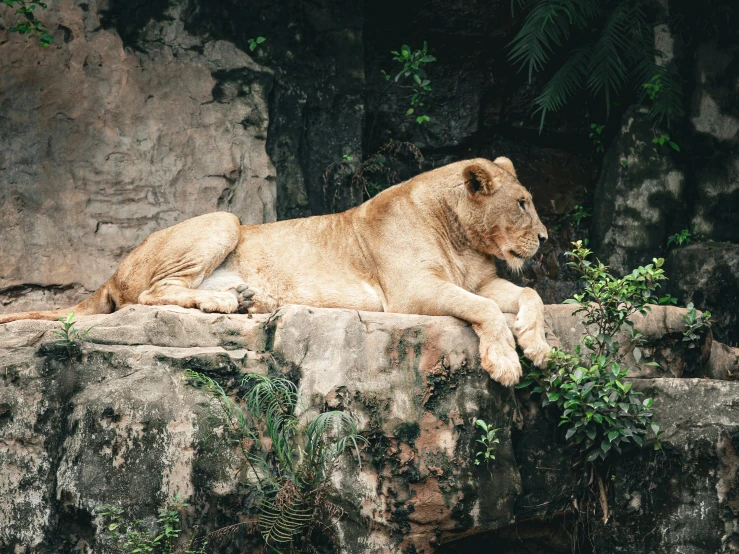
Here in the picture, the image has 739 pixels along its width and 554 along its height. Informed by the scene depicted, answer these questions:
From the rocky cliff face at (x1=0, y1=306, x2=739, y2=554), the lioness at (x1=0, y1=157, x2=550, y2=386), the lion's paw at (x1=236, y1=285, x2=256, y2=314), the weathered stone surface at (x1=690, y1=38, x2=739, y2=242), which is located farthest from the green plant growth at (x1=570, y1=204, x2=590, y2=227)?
the lion's paw at (x1=236, y1=285, x2=256, y2=314)

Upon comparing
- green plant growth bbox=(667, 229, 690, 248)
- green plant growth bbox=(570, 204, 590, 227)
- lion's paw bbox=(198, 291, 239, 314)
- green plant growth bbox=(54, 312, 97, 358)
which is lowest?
green plant growth bbox=(54, 312, 97, 358)

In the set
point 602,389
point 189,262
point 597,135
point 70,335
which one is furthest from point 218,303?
point 597,135

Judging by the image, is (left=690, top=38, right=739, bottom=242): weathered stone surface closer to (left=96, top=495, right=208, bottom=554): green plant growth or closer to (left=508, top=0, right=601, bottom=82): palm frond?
(left=508, top=0, right=601, bottom=82): palm frond

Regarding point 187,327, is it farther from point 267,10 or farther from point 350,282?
point 267,10

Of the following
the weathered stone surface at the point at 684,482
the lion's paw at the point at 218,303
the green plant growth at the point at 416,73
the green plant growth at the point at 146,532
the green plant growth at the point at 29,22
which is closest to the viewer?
the green plant growth at the point at 146,532

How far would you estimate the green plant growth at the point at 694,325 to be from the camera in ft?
19.6

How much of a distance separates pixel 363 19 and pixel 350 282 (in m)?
3.32

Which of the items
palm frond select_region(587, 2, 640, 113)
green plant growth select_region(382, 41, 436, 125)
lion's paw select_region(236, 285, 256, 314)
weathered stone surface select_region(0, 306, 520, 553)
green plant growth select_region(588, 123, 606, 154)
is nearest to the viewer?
weathered stone surface select_region(0, 306, 520, 553)

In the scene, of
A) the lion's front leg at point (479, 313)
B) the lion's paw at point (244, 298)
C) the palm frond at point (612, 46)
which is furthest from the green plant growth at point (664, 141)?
the lion's paw at point (244, 298)

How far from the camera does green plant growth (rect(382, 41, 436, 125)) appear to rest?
8.59 m

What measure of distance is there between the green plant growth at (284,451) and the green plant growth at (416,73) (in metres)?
4.22

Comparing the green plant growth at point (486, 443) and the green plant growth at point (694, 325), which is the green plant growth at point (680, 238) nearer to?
the green plant growth at point (694, 325)

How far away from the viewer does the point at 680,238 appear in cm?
796

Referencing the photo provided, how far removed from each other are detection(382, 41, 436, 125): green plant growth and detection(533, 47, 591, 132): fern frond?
1.07 meters
